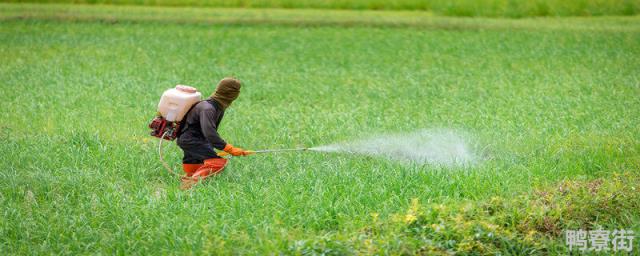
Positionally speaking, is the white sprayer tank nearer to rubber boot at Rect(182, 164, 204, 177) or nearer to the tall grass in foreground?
rubber boot at Rect(182, 164, 204, 177)

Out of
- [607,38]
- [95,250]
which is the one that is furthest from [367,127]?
[607,38]

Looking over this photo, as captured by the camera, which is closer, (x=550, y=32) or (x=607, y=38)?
(x=607, y=38)

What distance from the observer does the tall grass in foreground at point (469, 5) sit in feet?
87.6

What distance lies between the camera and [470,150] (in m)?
9.45

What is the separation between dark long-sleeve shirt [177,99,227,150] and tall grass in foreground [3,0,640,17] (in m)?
19.9

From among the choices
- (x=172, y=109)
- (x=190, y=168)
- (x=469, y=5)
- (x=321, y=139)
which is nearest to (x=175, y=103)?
(x=172, y=109)

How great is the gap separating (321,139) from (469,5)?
18158 mm

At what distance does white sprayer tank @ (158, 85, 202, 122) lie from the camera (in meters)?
7.90

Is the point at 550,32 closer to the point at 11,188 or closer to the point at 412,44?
the point at 412,44

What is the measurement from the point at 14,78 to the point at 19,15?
9949mm

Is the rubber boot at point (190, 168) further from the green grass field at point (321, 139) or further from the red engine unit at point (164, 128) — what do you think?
the red engine unit at point (164, 128)

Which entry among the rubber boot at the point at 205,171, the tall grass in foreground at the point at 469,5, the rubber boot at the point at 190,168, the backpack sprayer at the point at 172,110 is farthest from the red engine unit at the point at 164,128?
the tall grass in foreground at the point at 469,5

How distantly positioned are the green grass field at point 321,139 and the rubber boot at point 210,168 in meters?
0.16

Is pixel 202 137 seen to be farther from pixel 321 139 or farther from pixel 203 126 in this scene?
pixel 321 139
